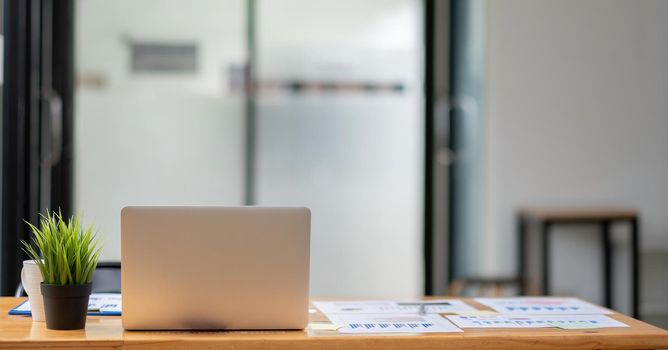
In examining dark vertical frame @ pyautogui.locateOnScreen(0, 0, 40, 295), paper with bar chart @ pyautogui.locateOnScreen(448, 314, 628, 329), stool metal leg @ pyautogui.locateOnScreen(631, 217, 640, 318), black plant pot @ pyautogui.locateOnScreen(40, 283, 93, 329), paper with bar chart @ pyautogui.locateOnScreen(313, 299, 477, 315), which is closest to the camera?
black plant pot @ pyautogui.locateOnScreen(40, 283, 93, 329)

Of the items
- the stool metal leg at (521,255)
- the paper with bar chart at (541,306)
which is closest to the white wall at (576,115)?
the stool metal leg at (521,255)

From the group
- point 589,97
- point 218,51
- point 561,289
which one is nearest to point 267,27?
point 218,51

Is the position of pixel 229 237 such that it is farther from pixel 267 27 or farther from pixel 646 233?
pixel 646 233

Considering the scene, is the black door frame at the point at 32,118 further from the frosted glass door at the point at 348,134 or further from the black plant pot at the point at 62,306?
the black plant pot at the point at 62,306

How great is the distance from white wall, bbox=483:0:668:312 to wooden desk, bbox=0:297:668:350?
2.82 metres

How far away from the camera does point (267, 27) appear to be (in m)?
4.91

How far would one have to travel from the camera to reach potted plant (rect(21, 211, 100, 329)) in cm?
192

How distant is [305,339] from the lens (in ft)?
6.10

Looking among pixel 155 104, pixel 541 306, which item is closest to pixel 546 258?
pixel 541 306

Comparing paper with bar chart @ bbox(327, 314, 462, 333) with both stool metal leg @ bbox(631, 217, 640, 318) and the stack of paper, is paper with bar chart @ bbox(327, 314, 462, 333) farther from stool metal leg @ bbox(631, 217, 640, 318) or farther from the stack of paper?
stool metal leg @ bbox(631, 217, 640, 318)

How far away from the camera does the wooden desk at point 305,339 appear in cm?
181

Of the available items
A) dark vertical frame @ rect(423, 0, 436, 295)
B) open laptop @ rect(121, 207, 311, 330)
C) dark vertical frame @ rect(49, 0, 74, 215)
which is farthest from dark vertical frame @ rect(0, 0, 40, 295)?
open laptop @ rect(121, 207, 311, 330)

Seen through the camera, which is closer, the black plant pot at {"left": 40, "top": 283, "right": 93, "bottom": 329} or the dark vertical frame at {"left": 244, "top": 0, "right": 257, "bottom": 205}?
the black plant pot at {"left": 40, "top": 283, "right": 93, "bottom": 329}

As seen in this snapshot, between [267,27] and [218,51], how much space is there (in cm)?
32
